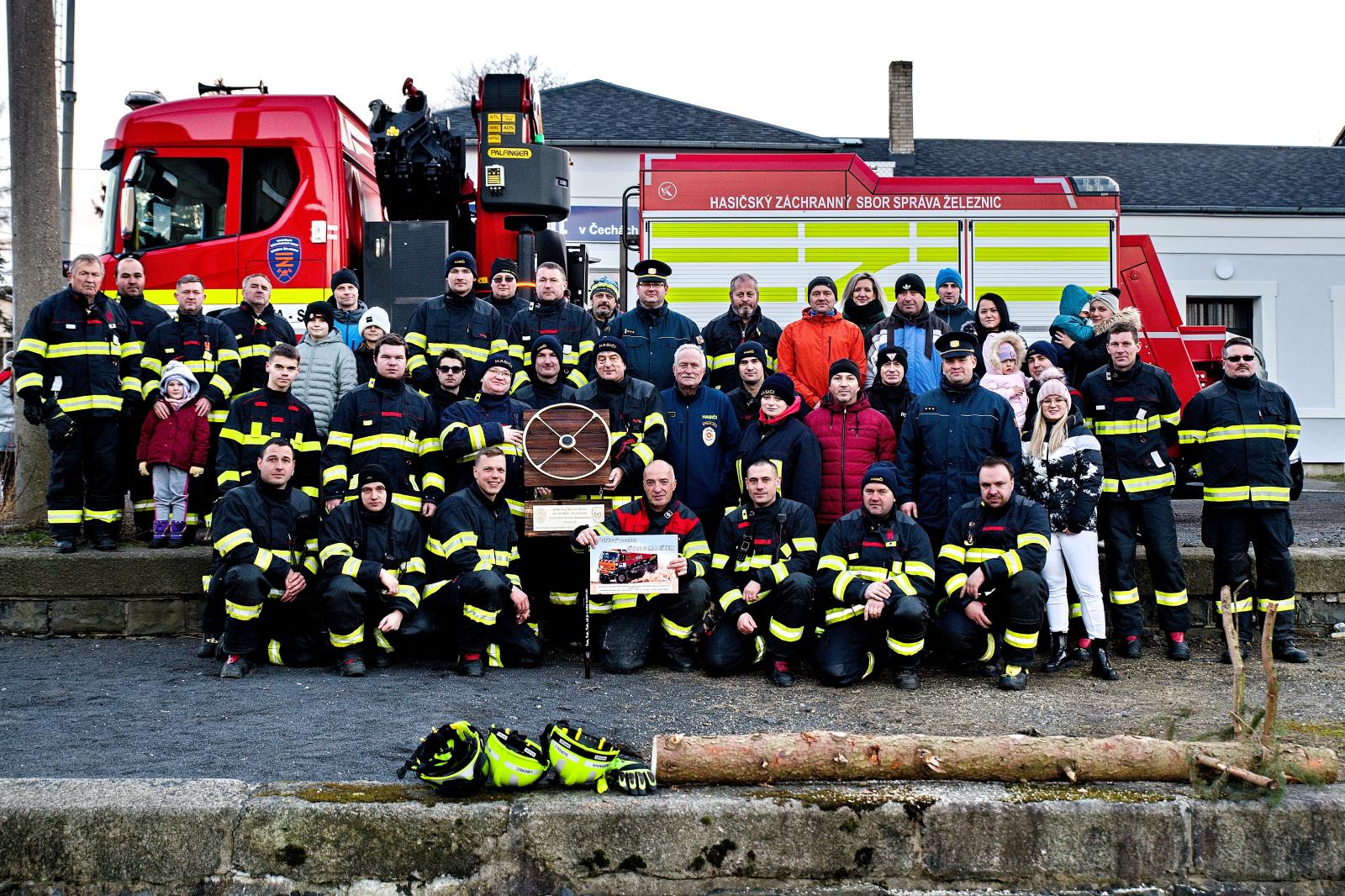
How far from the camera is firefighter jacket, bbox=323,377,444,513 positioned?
752 cm

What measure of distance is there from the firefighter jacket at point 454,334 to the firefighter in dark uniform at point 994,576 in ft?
11.7

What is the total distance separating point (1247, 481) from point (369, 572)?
5611mm

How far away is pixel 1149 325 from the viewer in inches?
441

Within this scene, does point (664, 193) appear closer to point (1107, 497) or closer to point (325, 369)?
point (325, 369)

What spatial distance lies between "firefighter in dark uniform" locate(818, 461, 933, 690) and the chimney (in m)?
19.5

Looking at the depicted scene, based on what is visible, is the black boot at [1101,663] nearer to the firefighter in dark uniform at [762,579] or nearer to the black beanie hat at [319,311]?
the firefighter in dark uniform at [762,579]

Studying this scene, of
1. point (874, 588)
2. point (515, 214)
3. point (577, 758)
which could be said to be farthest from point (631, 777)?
point (515, 214)

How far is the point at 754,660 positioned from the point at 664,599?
68 centimetres

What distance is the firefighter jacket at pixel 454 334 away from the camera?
27.9 ft

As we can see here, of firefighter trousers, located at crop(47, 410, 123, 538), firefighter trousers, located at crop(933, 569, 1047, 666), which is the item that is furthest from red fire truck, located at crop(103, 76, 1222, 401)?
firefighter trousers, located at crop(933, 569, 1047, 666)

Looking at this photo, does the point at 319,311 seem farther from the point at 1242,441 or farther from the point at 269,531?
the point at 1242,441

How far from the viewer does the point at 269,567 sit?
276 inches

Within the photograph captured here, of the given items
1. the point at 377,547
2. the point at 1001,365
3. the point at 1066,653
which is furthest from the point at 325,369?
the point at 1066,653

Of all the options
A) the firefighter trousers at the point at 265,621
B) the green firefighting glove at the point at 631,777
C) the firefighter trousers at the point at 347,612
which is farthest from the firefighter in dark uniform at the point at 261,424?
the green firefighting glove at the point at 631,777
